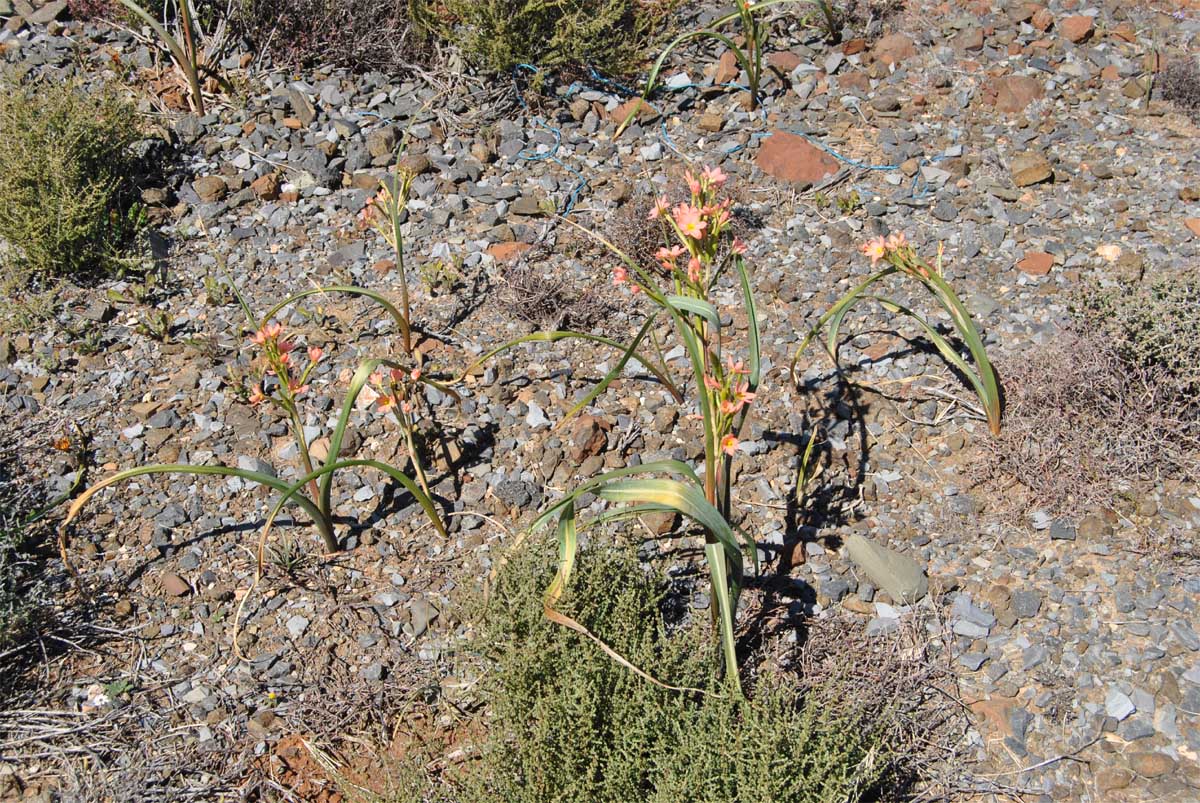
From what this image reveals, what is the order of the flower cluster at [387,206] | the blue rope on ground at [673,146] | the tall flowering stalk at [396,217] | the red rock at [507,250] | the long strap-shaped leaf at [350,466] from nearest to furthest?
the long strap-shaped leaf at [350,466] < the tall flowering stalk at [396,217] < the flower cluster at [387,206] < the red rock at [507,250] < the blue rope on ground at [673,146]

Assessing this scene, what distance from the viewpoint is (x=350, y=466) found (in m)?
3.21

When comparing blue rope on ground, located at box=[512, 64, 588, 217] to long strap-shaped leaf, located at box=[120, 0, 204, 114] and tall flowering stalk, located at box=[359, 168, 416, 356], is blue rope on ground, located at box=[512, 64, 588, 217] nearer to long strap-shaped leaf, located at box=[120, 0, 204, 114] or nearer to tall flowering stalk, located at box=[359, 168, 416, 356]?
tall flowering stalk, located at box=[359, 168, 416, 356]

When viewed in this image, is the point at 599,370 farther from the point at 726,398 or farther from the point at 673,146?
the point at 673,146

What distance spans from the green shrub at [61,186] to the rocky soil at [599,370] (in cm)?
18

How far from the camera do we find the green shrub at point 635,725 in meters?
2.46

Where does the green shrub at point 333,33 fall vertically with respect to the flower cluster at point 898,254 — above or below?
above

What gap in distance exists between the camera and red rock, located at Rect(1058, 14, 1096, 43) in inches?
202

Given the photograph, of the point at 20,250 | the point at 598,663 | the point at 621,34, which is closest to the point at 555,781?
the point at 598,663

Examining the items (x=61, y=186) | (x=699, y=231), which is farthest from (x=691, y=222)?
(x=61, y=186)

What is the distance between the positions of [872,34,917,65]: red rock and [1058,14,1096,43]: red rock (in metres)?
0.79

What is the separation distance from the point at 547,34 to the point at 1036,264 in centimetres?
260

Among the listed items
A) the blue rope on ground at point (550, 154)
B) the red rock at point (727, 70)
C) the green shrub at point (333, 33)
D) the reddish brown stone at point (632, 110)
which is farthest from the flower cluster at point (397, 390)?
the red rock at point (727, 70)

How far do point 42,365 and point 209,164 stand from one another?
1.27 metres

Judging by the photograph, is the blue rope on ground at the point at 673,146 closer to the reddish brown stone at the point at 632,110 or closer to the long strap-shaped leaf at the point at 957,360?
the reddish brown stone at the point at 632,110
